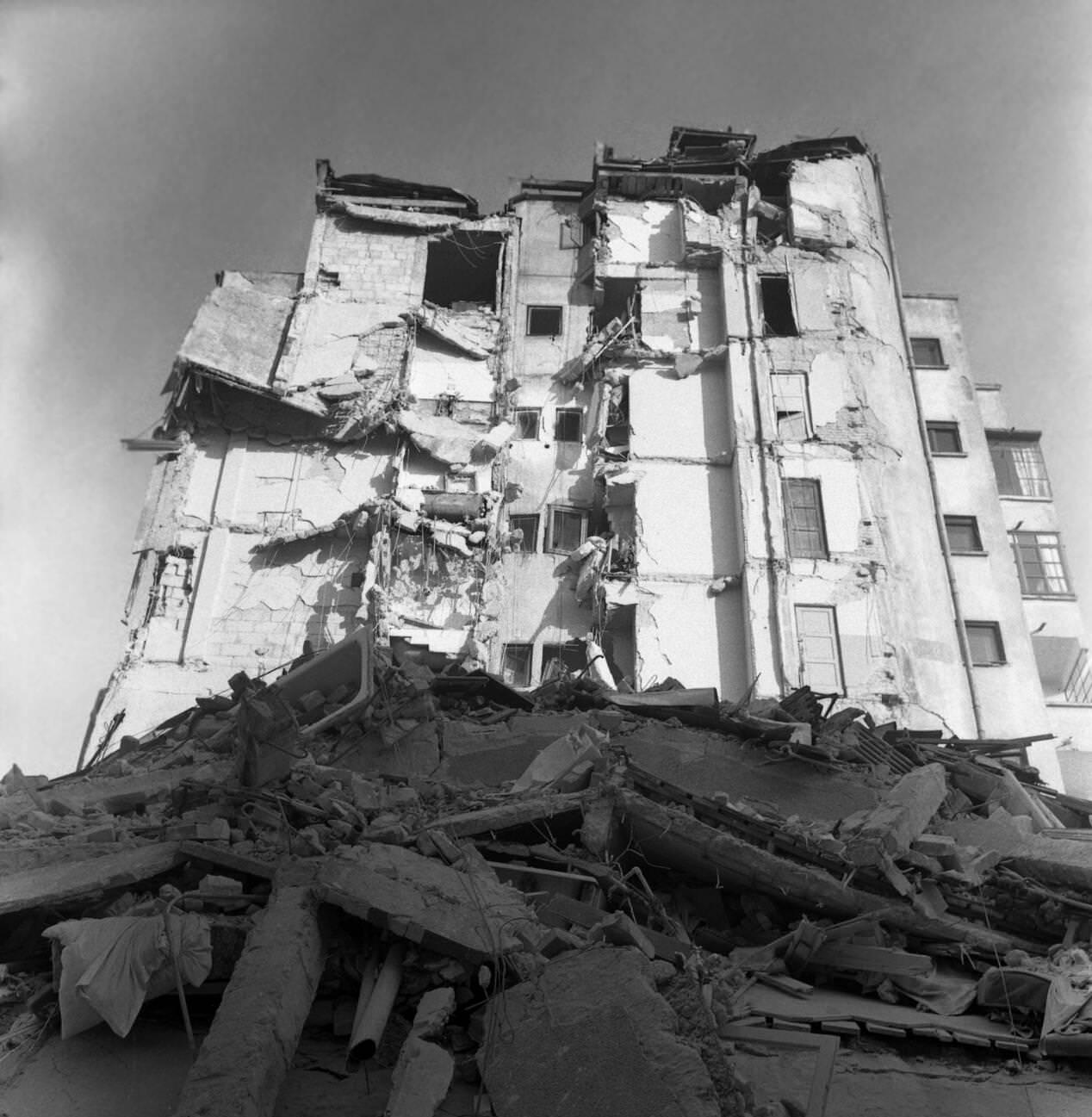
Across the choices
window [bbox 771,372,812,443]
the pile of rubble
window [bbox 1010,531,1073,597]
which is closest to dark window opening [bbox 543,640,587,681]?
window [bbox 771,372,812,443]

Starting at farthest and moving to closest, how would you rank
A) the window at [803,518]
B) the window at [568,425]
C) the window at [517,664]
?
the window at [568,425]
the window at [803,518]
the window at [517,664]

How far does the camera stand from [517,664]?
1855 cm

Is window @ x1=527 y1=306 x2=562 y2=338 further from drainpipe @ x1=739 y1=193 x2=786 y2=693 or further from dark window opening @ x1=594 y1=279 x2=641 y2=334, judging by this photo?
drainpipe @ x1=739 y1=193 x2=786 y2=693

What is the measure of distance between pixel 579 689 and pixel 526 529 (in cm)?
919

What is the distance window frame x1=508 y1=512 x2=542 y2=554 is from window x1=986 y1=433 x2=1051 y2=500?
12.7 metres

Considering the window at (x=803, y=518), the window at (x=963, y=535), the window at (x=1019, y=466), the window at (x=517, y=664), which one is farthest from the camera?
the window at (x=1019, y=466)

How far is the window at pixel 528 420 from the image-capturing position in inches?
833

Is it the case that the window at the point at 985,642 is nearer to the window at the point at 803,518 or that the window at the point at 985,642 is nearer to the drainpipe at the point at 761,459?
the window at the point at 803,518

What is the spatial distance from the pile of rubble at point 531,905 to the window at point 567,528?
1005 centimetres

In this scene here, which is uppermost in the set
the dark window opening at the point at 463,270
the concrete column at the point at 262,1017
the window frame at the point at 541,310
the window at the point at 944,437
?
the dark window opening at the point at 463,270

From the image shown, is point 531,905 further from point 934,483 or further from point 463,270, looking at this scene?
point 463,270

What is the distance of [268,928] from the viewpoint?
5242mm

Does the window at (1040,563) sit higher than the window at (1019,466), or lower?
lower

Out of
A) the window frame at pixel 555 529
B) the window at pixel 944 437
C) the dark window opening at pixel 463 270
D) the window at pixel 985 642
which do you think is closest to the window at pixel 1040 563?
the window at pixel 944 437
